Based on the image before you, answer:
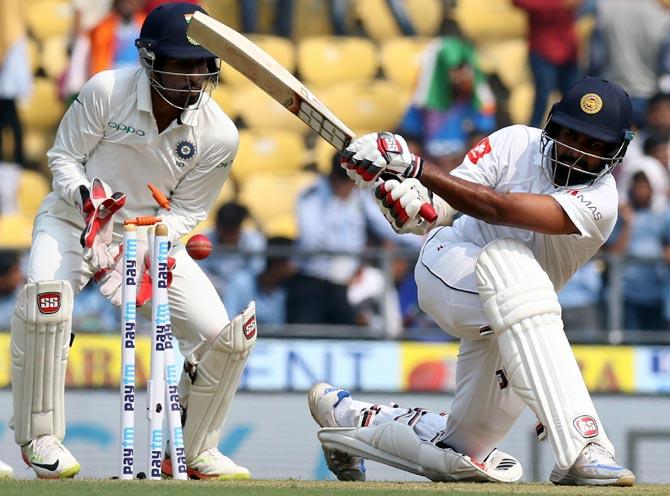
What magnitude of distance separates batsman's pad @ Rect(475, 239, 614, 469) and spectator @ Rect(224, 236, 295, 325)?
3391mm

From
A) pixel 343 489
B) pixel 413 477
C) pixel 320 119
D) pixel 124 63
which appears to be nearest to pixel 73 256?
pixel 320 119

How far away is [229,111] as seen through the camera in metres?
9.63

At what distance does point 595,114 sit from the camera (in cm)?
457

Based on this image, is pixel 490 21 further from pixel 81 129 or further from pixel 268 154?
pixel 81 129

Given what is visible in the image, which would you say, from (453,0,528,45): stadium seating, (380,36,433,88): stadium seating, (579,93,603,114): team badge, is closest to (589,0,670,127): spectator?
(453,0,528,45): stadium seating

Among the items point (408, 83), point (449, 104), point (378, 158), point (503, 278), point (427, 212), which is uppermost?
point (408, 83)

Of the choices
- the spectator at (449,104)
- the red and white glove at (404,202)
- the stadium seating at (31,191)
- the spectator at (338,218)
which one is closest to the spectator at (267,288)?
the spectator at (338,218)

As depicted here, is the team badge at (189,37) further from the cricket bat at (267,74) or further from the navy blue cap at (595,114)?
the navy blue cap at (595,114)

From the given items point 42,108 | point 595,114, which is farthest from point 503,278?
point 42,108

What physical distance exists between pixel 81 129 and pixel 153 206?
39 centimetres

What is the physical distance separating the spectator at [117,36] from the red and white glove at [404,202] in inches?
204

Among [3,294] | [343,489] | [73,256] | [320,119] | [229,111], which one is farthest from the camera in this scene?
[229,111]

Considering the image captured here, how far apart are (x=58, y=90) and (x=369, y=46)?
219 centimetres

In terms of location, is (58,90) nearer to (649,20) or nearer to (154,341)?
(649,20)
